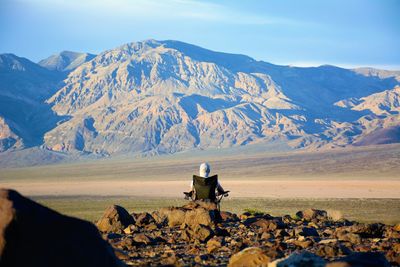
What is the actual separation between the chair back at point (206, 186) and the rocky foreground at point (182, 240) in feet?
0.67

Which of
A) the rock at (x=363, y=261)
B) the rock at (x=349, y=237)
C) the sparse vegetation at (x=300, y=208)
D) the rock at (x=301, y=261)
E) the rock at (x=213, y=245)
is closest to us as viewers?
the rock at (x=363, y=261)

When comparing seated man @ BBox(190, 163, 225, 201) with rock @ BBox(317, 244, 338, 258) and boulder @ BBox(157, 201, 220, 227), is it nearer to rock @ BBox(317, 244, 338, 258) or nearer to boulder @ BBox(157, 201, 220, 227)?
boulder @ BBox(157, 201, 220, 227)

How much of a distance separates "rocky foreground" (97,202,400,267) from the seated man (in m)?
0.20

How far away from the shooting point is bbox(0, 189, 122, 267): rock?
6.21 m

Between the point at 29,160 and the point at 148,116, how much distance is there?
163 feet

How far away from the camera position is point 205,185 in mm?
13680

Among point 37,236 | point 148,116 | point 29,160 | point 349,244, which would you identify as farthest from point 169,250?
point 148,116

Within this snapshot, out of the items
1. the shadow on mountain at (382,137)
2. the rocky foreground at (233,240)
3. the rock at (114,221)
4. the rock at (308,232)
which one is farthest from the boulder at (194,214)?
the shadow on mountain at (382,137)

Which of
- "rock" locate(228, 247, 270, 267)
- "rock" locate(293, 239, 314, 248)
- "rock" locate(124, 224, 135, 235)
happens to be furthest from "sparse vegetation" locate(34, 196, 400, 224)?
"rock" locate(228, 247, 270, 267)

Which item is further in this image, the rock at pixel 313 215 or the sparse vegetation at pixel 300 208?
the sparse vegetation at pixel 300 208

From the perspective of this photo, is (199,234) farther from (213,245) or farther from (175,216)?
(175,216)

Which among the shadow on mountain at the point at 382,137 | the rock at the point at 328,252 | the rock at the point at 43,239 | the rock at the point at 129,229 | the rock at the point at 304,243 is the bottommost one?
the rock at the point at 129,229

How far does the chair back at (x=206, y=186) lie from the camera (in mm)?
13586

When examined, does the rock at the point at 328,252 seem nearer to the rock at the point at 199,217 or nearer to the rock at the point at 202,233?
the rock at the point at 202,233
